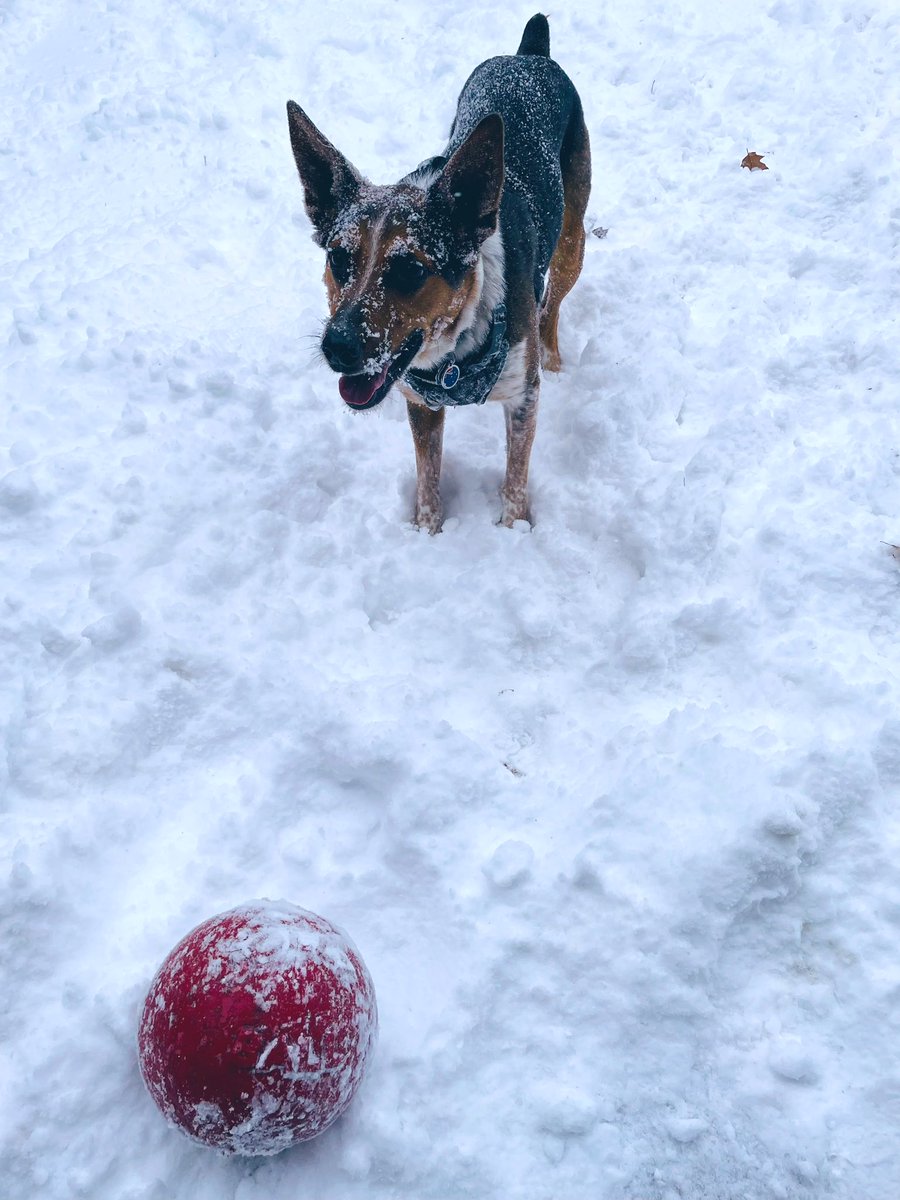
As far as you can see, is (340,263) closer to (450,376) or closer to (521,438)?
(450,376)

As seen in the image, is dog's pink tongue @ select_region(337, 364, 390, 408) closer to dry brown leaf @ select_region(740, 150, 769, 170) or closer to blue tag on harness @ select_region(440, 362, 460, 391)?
blue tag on harness @ select_region(440, 362, 460, 391)

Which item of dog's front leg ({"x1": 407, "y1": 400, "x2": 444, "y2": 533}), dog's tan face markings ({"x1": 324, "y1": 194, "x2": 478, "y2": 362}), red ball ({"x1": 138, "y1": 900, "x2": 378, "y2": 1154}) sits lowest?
red ball ({"x1": 138, "y1": 900, "x2": 378, "y2": 1154})

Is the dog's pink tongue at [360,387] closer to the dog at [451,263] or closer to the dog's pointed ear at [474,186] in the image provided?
the dog at [451,263]

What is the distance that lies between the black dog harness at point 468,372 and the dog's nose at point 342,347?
396mm

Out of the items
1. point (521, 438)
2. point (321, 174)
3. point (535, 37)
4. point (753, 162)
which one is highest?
point (535, 37)

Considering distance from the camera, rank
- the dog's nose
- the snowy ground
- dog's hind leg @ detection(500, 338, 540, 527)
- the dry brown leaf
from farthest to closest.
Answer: the dry brown leaf, dog's hind leg @ detection(500, 338, 540, 527), the dog's nose, the snowy ground

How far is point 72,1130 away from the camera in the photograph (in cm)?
229

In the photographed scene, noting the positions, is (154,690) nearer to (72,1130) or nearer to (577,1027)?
(72,1130)

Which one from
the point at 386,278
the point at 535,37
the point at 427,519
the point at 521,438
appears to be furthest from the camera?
the point at 535,37

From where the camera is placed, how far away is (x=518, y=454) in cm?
363

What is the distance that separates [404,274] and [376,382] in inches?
15.7

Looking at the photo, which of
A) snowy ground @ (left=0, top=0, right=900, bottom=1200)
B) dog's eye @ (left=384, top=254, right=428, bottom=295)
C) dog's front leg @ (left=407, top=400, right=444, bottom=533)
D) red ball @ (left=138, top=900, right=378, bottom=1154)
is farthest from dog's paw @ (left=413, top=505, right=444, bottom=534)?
red ball @ (left=138, top=900, right=378, bottom=1154)

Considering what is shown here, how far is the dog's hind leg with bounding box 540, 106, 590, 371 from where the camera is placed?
14.1ft

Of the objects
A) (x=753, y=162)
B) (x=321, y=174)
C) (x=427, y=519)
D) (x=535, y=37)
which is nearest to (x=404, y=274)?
(x=321, y=174)
